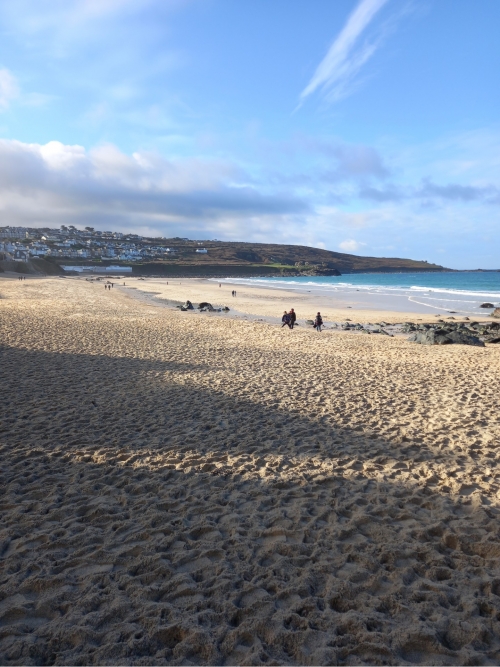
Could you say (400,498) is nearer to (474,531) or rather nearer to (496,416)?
(474,531)

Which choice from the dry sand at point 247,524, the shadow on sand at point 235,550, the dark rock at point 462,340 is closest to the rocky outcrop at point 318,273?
the dark rock at point 462,340

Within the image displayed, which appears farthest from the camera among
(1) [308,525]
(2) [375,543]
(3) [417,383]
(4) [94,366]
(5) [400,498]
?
(4) [94,366]

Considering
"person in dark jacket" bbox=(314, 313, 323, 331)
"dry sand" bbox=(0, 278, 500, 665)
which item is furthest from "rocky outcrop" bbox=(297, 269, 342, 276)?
"dry sand" bbox=(0, 278, 500, 665)

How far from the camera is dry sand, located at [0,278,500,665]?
288 cm

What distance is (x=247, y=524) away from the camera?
165 inches

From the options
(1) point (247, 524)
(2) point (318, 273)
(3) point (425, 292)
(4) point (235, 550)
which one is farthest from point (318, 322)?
(2) point (318, 273)

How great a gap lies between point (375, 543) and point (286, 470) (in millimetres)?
1621

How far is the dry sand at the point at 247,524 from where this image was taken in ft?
9.45

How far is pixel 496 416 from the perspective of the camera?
7566 mm

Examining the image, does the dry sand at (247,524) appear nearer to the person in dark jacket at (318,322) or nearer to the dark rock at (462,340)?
the dark rock at (462,340)

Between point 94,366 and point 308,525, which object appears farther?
point 94,366

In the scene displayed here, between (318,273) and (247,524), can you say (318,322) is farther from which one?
(318,273)

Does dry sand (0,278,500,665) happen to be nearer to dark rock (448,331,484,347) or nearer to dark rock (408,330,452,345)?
dark rock (408,330,452,345)

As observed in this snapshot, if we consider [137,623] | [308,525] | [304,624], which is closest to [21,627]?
[137,623]
